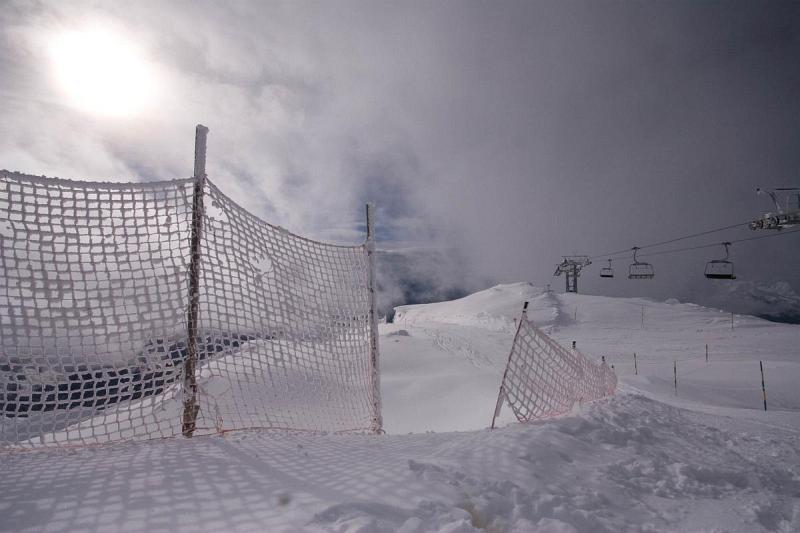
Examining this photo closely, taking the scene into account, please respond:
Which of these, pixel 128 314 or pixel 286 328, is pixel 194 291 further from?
pixel 286 328

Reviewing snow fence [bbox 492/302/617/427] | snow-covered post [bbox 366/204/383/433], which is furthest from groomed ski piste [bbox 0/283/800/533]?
snow-covered post [bbox 366/204/383/433]

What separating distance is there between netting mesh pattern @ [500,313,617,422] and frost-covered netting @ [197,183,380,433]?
1.75 meters

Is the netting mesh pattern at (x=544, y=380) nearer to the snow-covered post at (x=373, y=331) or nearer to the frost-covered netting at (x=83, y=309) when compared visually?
the snow-covered post at (x=373, y=331)

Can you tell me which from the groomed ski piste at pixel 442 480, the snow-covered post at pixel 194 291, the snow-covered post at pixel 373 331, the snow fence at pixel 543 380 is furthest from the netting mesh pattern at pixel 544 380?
the snow-covered post at pixel 194 291

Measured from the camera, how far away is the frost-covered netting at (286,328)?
11.5ft

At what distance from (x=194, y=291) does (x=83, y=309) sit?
77cm

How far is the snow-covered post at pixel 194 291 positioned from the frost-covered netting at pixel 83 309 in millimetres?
69

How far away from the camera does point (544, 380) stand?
14.4 ft

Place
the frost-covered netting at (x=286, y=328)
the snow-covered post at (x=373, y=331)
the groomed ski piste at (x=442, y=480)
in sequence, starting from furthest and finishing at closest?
the snow-covered post at (x=373, y=331), the frost-covered netting at (x=286, y=328), the groomed ski piste at (x=442, y=480)

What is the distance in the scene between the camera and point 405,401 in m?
9.31

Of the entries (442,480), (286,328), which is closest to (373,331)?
(286,328)

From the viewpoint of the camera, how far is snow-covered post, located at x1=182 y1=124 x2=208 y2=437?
3064mm

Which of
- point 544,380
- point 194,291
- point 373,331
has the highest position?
point 194,291

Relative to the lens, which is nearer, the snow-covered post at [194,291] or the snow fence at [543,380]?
the snow-covered post at [194,291]
